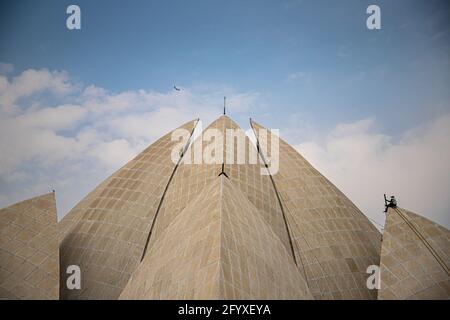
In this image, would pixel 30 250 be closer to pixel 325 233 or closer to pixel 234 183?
pixel 234 183

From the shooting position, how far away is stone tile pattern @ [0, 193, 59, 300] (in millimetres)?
12422

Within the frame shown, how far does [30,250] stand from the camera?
13625mm

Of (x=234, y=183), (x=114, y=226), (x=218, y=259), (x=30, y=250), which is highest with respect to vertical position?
(x=234, y=183)

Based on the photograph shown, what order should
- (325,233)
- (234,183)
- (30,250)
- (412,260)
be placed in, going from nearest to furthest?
(412,260)
(30,250)
(325,233)
(234,183)

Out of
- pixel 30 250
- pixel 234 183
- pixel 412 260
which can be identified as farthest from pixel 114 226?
pixel 412 260

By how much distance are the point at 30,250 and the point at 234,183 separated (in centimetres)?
1096

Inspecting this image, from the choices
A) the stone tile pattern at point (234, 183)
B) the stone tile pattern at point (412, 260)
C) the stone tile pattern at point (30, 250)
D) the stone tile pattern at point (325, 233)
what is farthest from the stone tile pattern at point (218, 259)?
the stone tile pattern at point (325, 233)

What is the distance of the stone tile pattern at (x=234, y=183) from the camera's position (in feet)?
59.0

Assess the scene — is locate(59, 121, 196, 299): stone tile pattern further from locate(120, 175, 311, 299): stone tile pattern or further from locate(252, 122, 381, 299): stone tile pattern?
locate(252, 122, 381, 299): stone tile pattern

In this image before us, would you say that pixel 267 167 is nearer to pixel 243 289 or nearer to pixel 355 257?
pixel 355 257

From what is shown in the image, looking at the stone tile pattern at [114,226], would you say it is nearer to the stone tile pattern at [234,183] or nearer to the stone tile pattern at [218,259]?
the stone tile pattern at [234,183]

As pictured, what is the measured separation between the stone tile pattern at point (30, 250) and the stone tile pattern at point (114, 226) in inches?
91.2

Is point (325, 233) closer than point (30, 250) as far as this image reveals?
No
